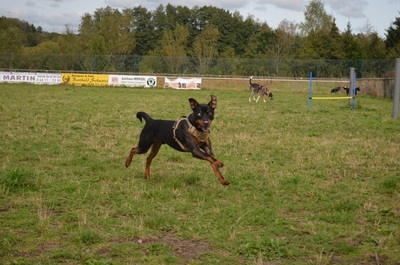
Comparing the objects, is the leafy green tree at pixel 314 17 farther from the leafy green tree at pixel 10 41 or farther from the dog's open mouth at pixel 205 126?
the dog's open mouth at pixel 205 126

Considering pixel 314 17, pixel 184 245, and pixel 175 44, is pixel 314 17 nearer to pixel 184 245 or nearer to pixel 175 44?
pixel 175 44

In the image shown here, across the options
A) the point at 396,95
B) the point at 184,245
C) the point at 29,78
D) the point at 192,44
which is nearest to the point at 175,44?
the point at 192,44

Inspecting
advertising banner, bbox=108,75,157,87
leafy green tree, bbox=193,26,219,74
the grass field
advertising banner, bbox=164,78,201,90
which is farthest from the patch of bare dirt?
leafy green tree, bbox=193,26,219,74

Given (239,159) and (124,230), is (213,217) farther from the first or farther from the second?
(239,159)

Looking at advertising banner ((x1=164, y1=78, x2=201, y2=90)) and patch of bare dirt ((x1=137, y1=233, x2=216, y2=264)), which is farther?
advertising banner ((x1=164, y1=78, x2=201, y2=90))

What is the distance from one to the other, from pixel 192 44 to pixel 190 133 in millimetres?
65746

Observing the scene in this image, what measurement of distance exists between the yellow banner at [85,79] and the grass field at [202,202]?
30570 millimetres

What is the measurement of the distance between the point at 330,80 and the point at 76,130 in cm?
3366

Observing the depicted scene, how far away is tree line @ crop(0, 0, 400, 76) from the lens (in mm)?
46781

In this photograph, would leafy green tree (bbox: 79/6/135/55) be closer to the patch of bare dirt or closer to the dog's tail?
the dog's tail

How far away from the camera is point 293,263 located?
4.26 m

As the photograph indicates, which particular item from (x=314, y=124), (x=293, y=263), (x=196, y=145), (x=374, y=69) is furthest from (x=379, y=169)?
(x=374, y=69)

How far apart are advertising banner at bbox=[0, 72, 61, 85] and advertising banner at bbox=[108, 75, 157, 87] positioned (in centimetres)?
436

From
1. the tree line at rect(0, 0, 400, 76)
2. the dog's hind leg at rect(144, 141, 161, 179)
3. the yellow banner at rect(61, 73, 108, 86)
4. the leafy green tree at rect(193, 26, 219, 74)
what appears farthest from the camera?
the leafy green tree at rect(193, 26, 219, 74)
